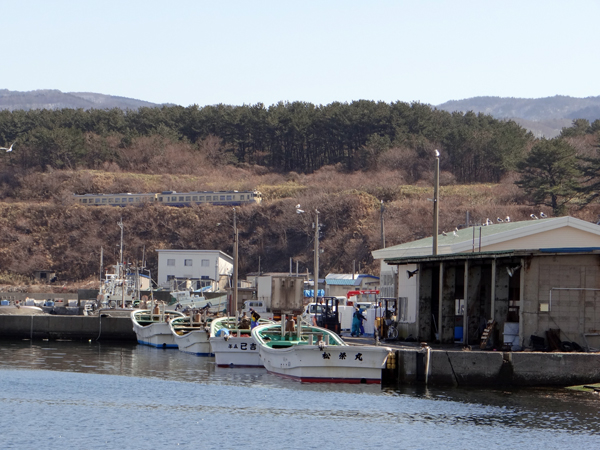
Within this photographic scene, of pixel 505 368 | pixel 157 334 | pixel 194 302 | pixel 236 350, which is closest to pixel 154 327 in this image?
pixel 157 334

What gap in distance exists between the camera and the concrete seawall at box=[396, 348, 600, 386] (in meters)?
26.0

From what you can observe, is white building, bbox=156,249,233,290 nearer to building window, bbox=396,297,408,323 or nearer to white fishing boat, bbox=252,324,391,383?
building window, bbox=396,297,408,323

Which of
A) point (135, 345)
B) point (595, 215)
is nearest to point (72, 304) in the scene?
point (135, 345)

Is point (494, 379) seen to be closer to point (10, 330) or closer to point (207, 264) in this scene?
point (10, 330)

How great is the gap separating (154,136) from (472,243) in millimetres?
112561

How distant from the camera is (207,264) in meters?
92.6

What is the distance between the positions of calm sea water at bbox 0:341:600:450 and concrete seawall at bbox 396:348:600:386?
36 centimetres

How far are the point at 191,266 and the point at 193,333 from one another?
52.5m

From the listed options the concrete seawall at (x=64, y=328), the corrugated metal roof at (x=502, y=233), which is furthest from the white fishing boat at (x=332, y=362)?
the concrete seawall at (x=64, y=328)

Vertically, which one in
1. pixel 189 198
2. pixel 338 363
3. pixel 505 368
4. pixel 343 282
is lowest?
pixel 338 363

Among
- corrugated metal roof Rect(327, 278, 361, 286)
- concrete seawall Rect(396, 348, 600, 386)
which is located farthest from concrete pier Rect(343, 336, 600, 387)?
corrugated metal roof Rect(327, 278, 361, 286)

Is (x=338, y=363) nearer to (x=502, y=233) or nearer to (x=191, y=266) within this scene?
(x=502, y=233)

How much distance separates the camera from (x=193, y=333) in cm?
4091

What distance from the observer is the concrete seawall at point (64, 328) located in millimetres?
51594
